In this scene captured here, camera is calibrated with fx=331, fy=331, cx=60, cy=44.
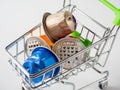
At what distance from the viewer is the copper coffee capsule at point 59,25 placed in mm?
806

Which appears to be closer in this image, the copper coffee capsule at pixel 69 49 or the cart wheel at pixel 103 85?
the copper coffee capsule at pixel 69 49

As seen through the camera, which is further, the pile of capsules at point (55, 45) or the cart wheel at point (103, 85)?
the cart wheel at point (103, 85)

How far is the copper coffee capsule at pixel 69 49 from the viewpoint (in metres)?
0.82

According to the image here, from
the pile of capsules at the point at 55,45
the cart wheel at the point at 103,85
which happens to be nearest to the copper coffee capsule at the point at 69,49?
the pile of capsules at the point at 55,45

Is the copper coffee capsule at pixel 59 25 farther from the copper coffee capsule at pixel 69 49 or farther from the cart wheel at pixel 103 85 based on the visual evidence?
the cart wheel at pixel 103 85

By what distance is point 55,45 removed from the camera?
32.5 inches

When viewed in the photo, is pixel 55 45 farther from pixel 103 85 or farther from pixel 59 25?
pixel 103 85

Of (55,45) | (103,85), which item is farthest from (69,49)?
(103,85)

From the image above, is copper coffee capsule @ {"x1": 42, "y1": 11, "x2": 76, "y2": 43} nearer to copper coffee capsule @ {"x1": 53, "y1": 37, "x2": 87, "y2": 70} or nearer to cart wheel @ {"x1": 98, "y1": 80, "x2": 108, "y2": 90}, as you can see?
copper coffee capsule @ {"x1": 53, "y1": 37, "x2": 87, "y2": 70}

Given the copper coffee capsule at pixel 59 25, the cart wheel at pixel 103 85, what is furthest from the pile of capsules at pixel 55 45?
the cart wheel at pixel 103 85

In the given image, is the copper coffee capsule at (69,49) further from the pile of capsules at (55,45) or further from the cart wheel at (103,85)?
the cart wheel at (103,85)

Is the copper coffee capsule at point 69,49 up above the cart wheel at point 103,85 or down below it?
above

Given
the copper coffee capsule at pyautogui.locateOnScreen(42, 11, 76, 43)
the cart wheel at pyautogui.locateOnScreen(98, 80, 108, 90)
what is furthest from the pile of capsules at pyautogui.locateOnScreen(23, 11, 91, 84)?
the cart wheel at pyautogui.locateOnScreen(98, 80, 108, 90)

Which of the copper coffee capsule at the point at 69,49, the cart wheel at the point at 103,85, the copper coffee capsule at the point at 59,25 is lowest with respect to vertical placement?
the cart wheel at the point at 103,85
